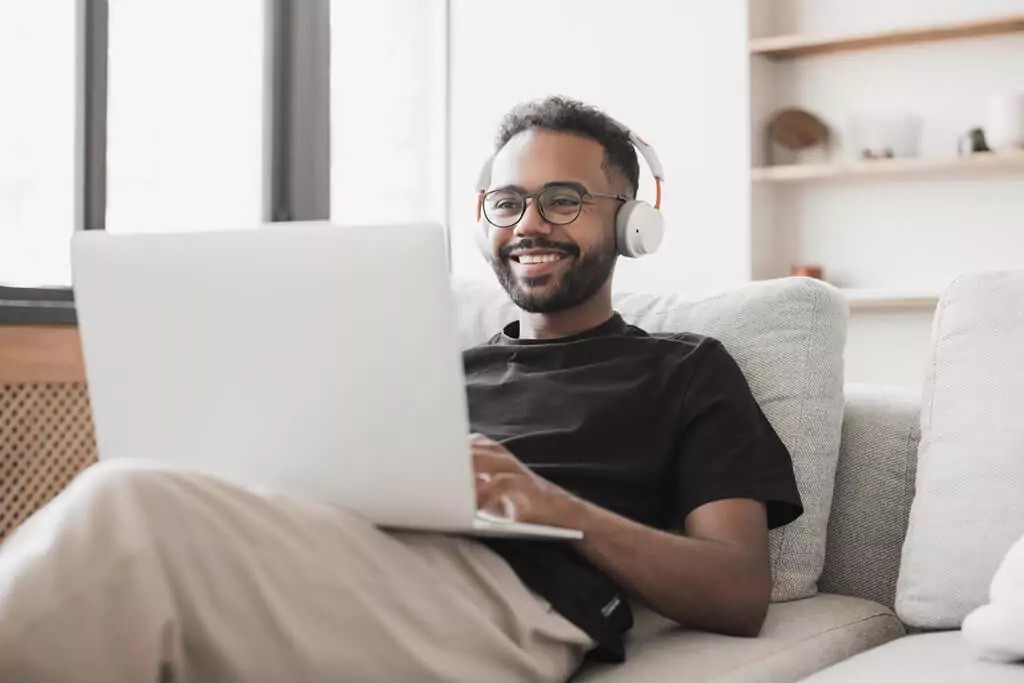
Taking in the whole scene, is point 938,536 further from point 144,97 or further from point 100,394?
point 144,97

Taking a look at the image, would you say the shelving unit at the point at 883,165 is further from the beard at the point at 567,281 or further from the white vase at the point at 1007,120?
the beard at the point at 567,281

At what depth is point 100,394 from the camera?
1.20m

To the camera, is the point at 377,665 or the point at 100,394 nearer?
the point at 377,665

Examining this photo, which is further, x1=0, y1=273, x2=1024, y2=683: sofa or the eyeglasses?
the eyeglasses

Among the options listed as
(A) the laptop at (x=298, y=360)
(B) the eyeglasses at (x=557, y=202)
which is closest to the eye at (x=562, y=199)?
(B) the eyeglasses at (x=557, y=202)

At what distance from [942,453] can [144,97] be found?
223cm

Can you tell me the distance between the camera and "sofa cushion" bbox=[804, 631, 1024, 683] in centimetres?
110

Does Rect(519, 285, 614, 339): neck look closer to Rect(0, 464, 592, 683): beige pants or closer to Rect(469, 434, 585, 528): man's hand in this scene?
Rect(469, 434, 585, 528): man's hand

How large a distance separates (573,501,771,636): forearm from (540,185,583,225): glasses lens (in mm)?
495

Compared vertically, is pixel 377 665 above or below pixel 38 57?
below

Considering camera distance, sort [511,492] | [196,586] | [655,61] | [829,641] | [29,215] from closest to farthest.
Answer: [196,586]
[511,492]
[829,641]
[29,215]
[655,61]

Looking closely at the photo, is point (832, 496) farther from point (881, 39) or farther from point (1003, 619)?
point (881, 39)

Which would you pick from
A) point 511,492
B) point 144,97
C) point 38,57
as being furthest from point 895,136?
point 511,492

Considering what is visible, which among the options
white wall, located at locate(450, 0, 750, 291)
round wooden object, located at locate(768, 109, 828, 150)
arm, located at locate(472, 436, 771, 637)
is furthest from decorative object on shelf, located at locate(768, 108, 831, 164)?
arm, located at locate(472, 436, 771, 637)
